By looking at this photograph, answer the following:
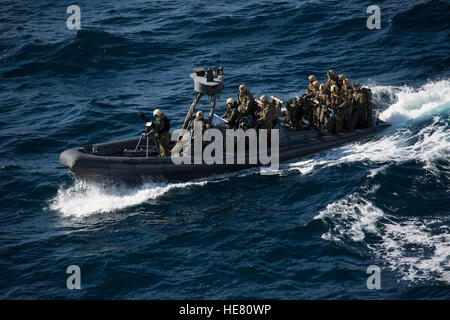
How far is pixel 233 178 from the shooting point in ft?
66.7

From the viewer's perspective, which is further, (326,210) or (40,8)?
(40,8)

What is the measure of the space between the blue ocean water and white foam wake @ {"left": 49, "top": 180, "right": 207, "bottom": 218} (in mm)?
65

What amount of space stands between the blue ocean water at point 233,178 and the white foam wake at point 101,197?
65mm

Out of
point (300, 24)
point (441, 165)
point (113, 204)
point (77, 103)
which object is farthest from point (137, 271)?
point (300, 24)

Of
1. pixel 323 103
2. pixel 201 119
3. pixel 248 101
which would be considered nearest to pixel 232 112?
pixel 248 101

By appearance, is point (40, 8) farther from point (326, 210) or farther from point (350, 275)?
point (350, 275)

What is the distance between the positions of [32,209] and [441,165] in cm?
1396

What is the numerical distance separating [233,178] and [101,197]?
15.2 feet

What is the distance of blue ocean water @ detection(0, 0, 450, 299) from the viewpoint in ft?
50.2
